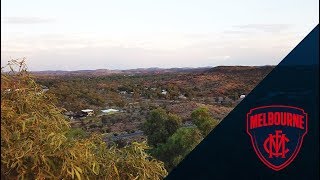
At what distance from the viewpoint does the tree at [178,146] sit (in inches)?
894

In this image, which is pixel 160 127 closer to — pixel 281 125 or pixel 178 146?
pixel 178 146

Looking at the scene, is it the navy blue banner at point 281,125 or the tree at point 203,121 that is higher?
the navy blue banner at point 281,125

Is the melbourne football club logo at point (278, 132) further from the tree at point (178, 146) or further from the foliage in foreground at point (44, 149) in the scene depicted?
the tree at point (178, 146)

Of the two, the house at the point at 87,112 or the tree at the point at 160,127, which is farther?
the house at the point at 87,112

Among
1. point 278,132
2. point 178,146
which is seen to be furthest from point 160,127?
point 278,132

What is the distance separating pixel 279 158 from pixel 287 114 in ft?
1.04

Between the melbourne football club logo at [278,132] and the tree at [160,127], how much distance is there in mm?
26953

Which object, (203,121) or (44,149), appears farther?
(203,121)

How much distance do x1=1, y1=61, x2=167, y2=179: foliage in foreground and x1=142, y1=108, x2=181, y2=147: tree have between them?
23648 mm

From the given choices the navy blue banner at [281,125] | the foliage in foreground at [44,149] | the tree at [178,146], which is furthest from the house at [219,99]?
the navy blue banner at [281,125]

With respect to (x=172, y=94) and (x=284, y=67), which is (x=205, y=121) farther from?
(x=172, y=94)

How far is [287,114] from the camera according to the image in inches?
125

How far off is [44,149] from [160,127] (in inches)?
1011

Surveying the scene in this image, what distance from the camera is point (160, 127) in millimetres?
30891
